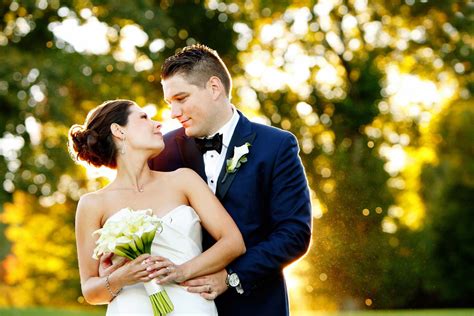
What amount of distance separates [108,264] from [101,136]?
2.37 feet

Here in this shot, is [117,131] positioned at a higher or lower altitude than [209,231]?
higher

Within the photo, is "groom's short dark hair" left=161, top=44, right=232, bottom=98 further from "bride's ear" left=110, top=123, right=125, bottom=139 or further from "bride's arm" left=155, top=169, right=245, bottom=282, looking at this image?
"bride's arm" left=155, top=169, right=245, bottom=282

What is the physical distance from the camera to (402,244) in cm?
2322

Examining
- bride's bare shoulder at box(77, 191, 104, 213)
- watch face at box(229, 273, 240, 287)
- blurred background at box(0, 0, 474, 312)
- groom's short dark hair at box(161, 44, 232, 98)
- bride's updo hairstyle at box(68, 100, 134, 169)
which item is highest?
groom's short dark hair at box(161, 44, 232, 98)

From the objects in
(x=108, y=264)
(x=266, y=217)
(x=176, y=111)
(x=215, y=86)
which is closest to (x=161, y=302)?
(x=108, y=264)

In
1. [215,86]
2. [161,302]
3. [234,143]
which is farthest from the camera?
[215,86]

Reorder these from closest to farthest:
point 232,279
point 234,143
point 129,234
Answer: point 129,234
point 232,279
point 234,143

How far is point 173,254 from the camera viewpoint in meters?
4.35

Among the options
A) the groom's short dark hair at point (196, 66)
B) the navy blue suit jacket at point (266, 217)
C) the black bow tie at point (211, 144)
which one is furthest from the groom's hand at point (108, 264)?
the groom's short dark hair at point (196, 66)

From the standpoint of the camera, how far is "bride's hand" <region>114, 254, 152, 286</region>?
4082 mm

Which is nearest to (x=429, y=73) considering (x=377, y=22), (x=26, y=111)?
(x=377, y=22)

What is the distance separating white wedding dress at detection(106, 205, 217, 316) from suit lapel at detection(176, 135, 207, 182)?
390mm

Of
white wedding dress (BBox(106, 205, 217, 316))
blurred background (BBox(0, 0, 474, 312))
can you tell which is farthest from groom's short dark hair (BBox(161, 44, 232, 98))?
blurred background (BBox(0, 0, 474, 312))

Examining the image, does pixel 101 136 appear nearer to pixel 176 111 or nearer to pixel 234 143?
pixel 176 111
